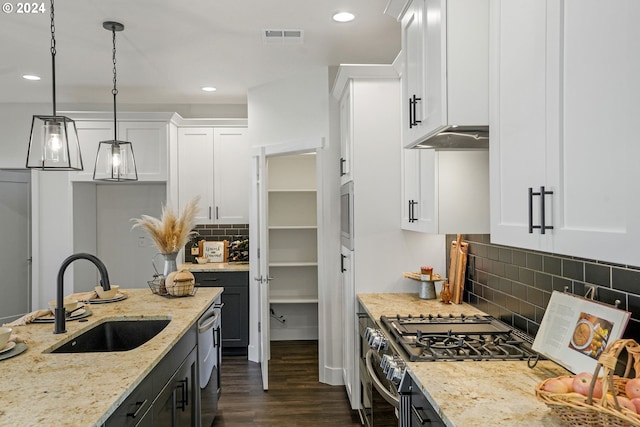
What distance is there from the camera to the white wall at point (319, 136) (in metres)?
3.91

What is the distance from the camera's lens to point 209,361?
299 centimetres

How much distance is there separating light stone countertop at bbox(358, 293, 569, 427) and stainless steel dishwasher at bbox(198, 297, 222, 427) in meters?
1.44

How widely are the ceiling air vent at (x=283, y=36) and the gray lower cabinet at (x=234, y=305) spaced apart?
2.40 m

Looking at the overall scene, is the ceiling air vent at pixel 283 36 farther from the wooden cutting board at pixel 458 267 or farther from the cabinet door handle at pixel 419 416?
the cabinet door handle at pixel 419 416

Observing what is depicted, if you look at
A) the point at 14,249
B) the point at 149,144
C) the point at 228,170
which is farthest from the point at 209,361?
the point at 14,249

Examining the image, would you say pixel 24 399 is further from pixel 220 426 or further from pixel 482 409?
pixel 220 426

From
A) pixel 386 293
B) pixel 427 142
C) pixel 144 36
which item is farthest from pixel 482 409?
pixel 144 36

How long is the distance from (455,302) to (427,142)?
1.26 metres

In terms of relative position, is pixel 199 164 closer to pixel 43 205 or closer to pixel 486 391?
pixel 43 205

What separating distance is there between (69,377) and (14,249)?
4.63 m

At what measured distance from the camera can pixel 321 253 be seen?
155 inches

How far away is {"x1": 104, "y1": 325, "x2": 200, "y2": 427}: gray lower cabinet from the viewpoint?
1.59 m

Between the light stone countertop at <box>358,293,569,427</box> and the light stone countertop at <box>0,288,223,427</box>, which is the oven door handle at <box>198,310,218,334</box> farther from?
the light stone countertop at <box>358,293,569,427</box>

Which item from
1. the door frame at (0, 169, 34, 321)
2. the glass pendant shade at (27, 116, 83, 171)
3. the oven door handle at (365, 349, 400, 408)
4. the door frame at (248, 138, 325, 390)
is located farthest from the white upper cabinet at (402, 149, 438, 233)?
the door frame at (0, 169, 34, 321)
